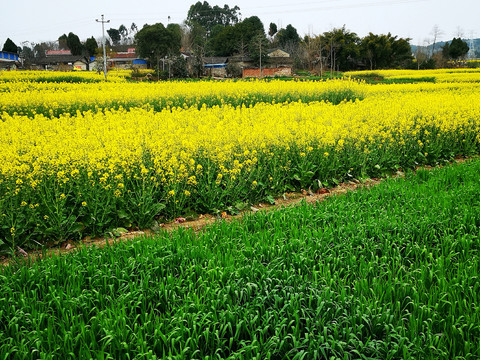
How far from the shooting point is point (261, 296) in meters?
3.28

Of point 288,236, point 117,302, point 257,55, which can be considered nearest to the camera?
point 117,302

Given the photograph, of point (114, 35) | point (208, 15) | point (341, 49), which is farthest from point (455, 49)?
point (114, 35)

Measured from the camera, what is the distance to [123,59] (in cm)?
8219

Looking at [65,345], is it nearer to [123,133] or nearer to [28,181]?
[28,181]

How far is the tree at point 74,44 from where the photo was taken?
3553 inches

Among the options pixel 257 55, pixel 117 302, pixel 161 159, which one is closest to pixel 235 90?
pixel 161 159

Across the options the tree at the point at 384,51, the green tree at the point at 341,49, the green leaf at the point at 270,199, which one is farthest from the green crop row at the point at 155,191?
the tree at the point at 384,51

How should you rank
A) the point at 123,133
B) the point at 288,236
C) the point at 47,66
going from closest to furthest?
the point at 288,236, the point at 123,133, the point at 47,66

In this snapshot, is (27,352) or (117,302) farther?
(117,302)

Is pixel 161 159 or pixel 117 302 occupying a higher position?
pixel 161 159

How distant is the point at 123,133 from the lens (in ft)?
23.8

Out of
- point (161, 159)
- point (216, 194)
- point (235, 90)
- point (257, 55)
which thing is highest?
point (257, 55)

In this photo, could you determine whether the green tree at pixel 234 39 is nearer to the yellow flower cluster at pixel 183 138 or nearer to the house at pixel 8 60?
the house at pixel 8 60

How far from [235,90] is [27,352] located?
16.7 m
